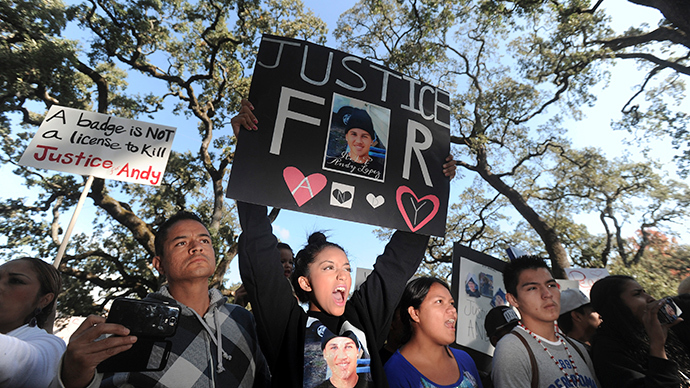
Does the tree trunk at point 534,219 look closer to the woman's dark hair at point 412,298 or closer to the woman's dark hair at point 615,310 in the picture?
the woman's dark hair at point 615,310

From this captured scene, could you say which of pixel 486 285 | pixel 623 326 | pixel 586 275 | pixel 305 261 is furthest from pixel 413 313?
pixel 586 275

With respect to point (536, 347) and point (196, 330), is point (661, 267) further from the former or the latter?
point (196, 330)

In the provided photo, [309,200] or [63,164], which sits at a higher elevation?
[63,164]

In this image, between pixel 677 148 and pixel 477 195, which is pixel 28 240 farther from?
pixel 677 148

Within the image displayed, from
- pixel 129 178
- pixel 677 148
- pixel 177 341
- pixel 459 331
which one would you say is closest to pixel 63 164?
pixel 129 178

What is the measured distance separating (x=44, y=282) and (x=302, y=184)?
1507 millimetres

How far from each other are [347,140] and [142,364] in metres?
1.58

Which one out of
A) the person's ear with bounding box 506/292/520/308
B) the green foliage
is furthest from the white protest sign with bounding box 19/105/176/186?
the green foliage

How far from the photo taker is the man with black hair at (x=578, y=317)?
312 centimetres

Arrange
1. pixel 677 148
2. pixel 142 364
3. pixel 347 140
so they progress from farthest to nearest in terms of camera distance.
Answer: pixel 677 148 → pixel 347 140 → pixel 142 364

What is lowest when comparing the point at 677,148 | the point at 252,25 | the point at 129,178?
the point at 129,178

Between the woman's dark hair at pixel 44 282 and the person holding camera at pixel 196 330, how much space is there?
25.4 inches

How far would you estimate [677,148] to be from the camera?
9453 mm

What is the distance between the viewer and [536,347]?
2.07 metres
